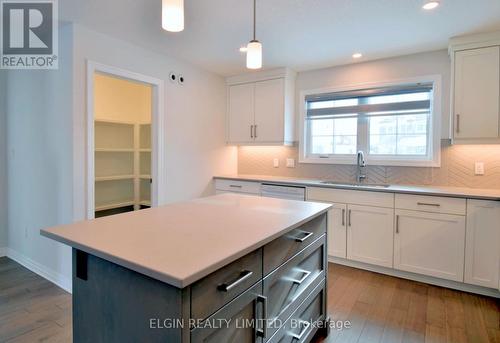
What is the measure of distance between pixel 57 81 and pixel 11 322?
2.05 metres

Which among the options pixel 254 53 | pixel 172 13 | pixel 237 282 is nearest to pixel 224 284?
pixel 237 282

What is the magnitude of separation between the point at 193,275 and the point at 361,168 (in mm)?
3173

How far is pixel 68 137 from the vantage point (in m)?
2.60

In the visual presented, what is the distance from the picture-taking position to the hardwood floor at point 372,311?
204 centimetres

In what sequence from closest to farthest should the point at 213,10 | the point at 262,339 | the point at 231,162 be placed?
the point at 262,339
the point at 213,10
the point at 231,162

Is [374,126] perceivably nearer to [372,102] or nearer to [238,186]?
[372,102]

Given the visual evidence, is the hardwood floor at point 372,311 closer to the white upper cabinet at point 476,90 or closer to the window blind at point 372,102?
the white upper cabinet at point 476,90

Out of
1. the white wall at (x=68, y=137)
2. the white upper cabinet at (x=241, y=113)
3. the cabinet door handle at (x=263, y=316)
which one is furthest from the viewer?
the white upper cabinet at (x=241, y=113)

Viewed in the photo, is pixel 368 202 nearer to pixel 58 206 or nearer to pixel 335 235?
pixel 335 235

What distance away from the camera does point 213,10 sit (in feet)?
7.69

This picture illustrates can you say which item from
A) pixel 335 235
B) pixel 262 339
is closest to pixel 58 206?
pixel 262 339

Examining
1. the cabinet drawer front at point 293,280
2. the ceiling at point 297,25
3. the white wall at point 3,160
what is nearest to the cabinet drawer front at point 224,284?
the cabinet drawer front at point 293,280

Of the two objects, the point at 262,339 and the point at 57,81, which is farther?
the point at 57,81

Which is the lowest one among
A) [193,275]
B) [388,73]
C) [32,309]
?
[32,309]
